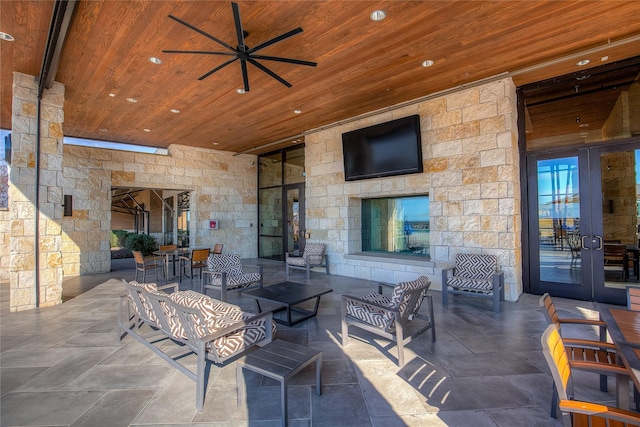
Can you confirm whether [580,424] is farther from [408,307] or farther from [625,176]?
[625,176]

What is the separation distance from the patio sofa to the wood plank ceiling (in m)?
2.95

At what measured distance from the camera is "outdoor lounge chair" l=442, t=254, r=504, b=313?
4128 millimetres

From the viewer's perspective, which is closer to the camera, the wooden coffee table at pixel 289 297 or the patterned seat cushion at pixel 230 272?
the wooden coffee table at pixel 289 297

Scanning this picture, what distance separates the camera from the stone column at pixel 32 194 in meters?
4.25

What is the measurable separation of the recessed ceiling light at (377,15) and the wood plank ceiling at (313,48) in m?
0.05

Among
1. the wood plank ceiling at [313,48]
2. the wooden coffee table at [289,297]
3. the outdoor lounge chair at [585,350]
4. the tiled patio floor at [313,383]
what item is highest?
the wood plank ceiling at [313,48]

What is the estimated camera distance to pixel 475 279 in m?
4.36

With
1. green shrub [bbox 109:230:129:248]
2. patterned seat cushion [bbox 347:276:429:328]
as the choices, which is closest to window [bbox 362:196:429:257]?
patterned seat cushion [bbox 347:276:429:328]

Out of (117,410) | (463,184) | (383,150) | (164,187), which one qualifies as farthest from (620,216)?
(164,187)

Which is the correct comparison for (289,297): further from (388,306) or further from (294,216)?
(294,216)

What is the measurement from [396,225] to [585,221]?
3181 mm

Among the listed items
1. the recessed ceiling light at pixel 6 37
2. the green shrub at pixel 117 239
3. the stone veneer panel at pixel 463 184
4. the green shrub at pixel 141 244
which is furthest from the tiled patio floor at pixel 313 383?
the green shrub at pixel 117 239

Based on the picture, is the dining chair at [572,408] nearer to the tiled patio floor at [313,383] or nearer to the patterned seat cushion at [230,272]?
the tiled patio floor at [313,383]

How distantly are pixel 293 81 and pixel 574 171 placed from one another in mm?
4779
